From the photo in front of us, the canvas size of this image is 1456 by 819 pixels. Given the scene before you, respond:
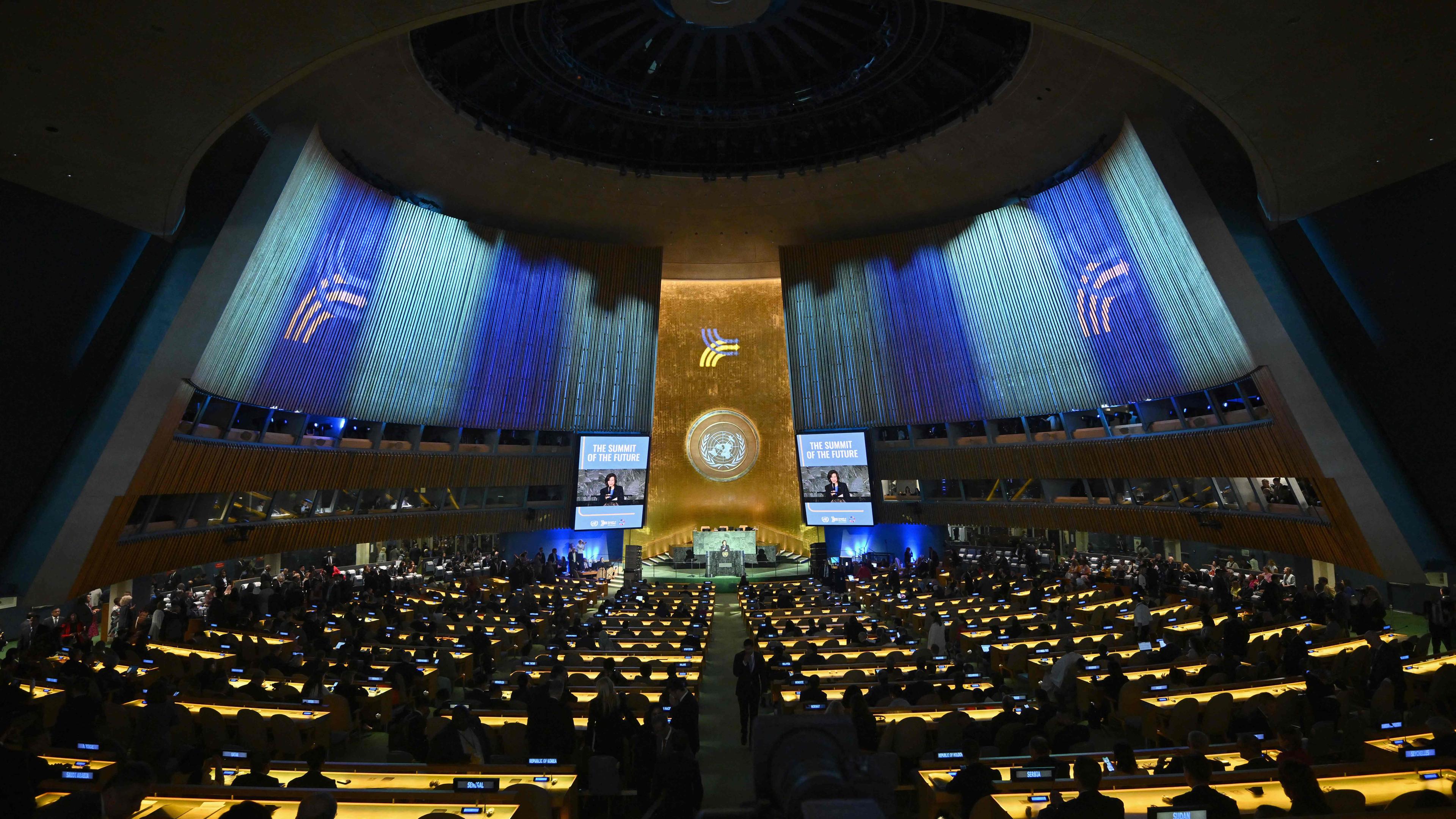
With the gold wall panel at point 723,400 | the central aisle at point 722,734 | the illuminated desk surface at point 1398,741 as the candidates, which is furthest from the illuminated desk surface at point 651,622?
the gold wall panel at point 723,400

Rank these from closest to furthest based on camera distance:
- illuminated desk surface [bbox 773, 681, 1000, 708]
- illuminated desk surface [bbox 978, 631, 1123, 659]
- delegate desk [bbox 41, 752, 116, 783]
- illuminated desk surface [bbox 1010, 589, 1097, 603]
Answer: delegate desk [bbox 41, 752, 116, 783]
illuminated desk surface [bbox 773, 681, 1000, 708]
illuminated desk surface [bbox 978, 631, 1123, 659]
illuminated desk surface [bbox 1010, 589, 1097, 603]

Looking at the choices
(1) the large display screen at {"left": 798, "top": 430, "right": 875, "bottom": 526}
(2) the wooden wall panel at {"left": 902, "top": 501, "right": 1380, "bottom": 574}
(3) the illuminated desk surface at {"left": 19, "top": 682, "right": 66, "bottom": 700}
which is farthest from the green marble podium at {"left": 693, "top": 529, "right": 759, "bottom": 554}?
(3) the illuminated desk surface at {"left": 19, "top": 682, "right": 66, "bottom": 700}

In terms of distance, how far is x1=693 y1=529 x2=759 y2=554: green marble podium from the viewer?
89.2 feet

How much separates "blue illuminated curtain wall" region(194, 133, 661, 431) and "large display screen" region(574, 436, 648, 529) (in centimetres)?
65

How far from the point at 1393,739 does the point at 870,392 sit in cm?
2038

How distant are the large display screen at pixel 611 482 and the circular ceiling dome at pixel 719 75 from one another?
9.15 meters

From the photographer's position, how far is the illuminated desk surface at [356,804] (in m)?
4.75

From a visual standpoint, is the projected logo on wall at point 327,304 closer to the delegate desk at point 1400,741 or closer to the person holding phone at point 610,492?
the person holding phone at point 610,492

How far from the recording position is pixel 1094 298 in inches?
778

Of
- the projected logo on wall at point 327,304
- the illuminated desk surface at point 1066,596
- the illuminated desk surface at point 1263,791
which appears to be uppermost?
the projected logo on wall at point 327,304

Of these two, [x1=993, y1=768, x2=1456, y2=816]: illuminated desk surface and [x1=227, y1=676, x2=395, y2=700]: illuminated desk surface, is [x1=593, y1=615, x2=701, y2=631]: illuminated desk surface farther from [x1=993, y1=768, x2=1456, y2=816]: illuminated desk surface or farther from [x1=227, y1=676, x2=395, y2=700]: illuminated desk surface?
[x1=993, y1=768, x2=1456, y2=816]: illuminated desk surface

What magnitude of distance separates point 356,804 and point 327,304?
16.5 meters

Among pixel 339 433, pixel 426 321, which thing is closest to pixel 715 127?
pixel 426 321

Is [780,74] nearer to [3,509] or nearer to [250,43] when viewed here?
[250,43]
